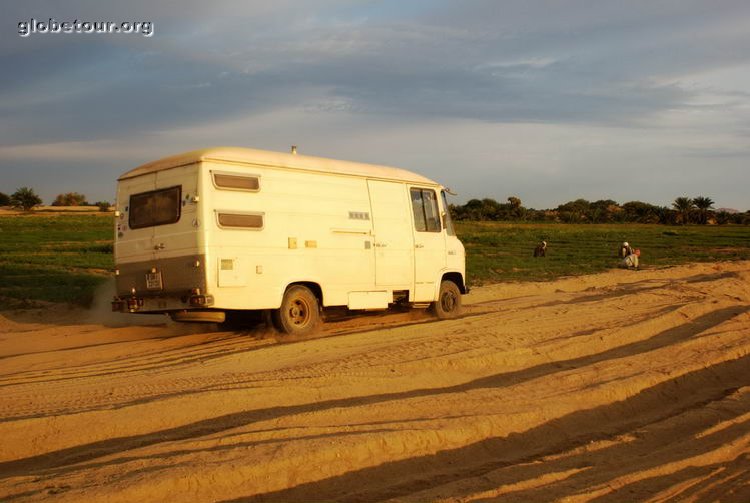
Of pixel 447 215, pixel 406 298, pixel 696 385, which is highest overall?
pixel 447 215

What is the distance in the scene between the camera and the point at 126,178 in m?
12.0

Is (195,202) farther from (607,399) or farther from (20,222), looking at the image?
(20,222)

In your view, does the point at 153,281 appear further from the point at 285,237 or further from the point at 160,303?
the point at 285,237

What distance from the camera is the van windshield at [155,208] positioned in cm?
1122

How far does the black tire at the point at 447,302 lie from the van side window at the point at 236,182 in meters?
4.57

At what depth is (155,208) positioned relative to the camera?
37.8 ft

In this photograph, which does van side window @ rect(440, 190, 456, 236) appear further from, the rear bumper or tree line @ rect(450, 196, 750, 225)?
tree line @ rect(450, 196, 750, 225)

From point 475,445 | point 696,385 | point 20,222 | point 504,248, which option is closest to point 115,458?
point 475,445

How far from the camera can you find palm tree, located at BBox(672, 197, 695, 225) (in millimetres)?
78000

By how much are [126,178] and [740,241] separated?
42.1 m

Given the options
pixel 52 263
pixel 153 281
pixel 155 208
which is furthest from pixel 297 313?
pixel 52 263

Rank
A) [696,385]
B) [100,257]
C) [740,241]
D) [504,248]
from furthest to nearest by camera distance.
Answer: [740,241] < [504,248] < [100,257] < [696,385]

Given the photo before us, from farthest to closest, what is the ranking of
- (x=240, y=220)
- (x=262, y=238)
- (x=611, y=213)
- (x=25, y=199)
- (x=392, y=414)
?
(x=611, y=213)
(x=25, y=199)
(x=262, y=238)
(x=240, y=220)
(x=392, y=414)

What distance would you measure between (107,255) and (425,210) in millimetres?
16929
